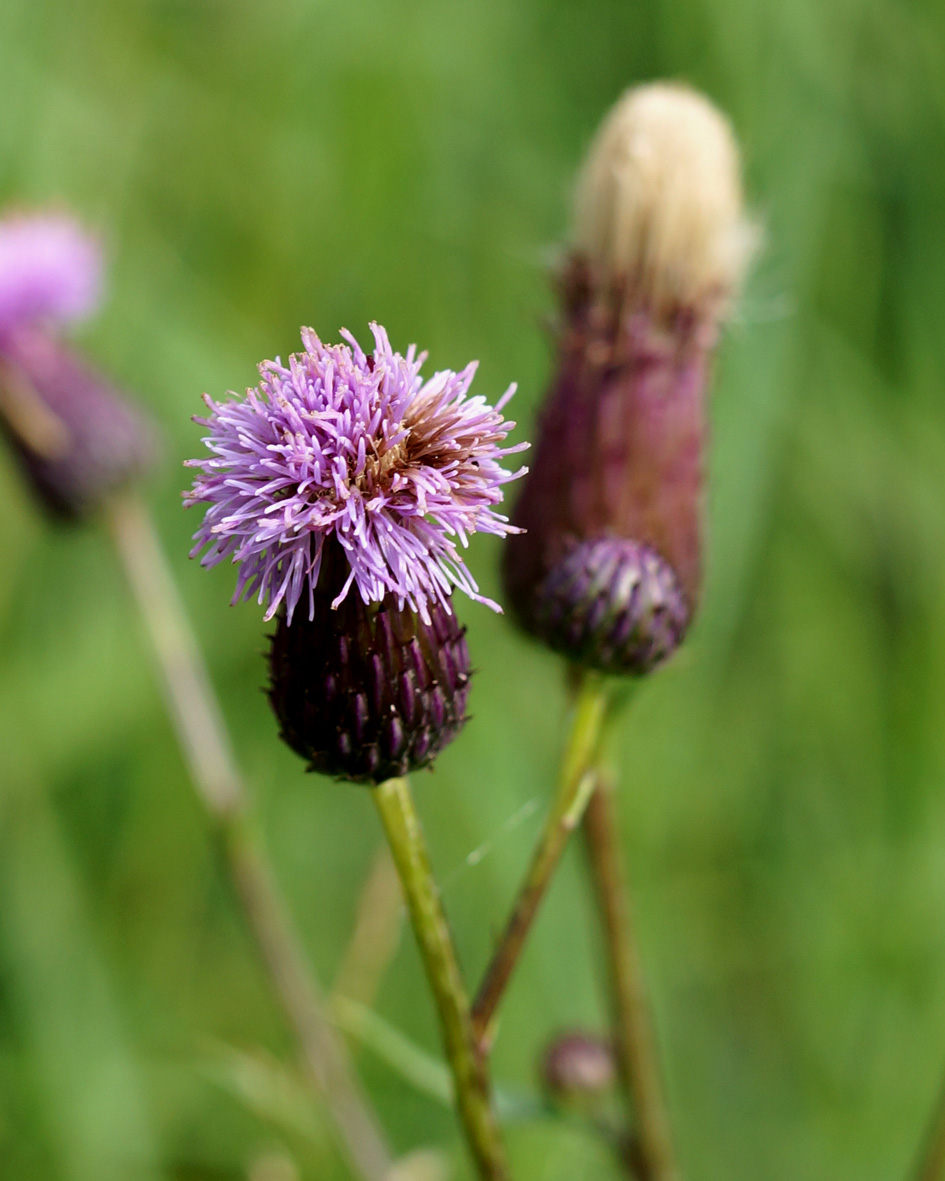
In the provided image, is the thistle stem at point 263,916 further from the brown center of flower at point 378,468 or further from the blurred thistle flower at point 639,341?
the brown center of flower at point 378,468

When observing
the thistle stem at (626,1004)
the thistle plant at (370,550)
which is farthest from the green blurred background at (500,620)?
the thistle plant at (370,550)

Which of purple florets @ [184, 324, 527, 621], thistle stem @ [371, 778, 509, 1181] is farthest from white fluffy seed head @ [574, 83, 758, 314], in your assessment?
thistle stem @ [371, 778, 509, 1181]

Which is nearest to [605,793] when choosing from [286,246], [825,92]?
[825,92]

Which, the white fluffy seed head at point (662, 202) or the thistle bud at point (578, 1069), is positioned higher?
the white fluffy seed head at point (662, 202)

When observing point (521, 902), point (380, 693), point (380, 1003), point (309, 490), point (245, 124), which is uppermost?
point (245, 124)

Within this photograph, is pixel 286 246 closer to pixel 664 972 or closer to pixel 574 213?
pixel 574 213

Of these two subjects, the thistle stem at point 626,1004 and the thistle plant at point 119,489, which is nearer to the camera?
the thistle stem at point 626,1004
